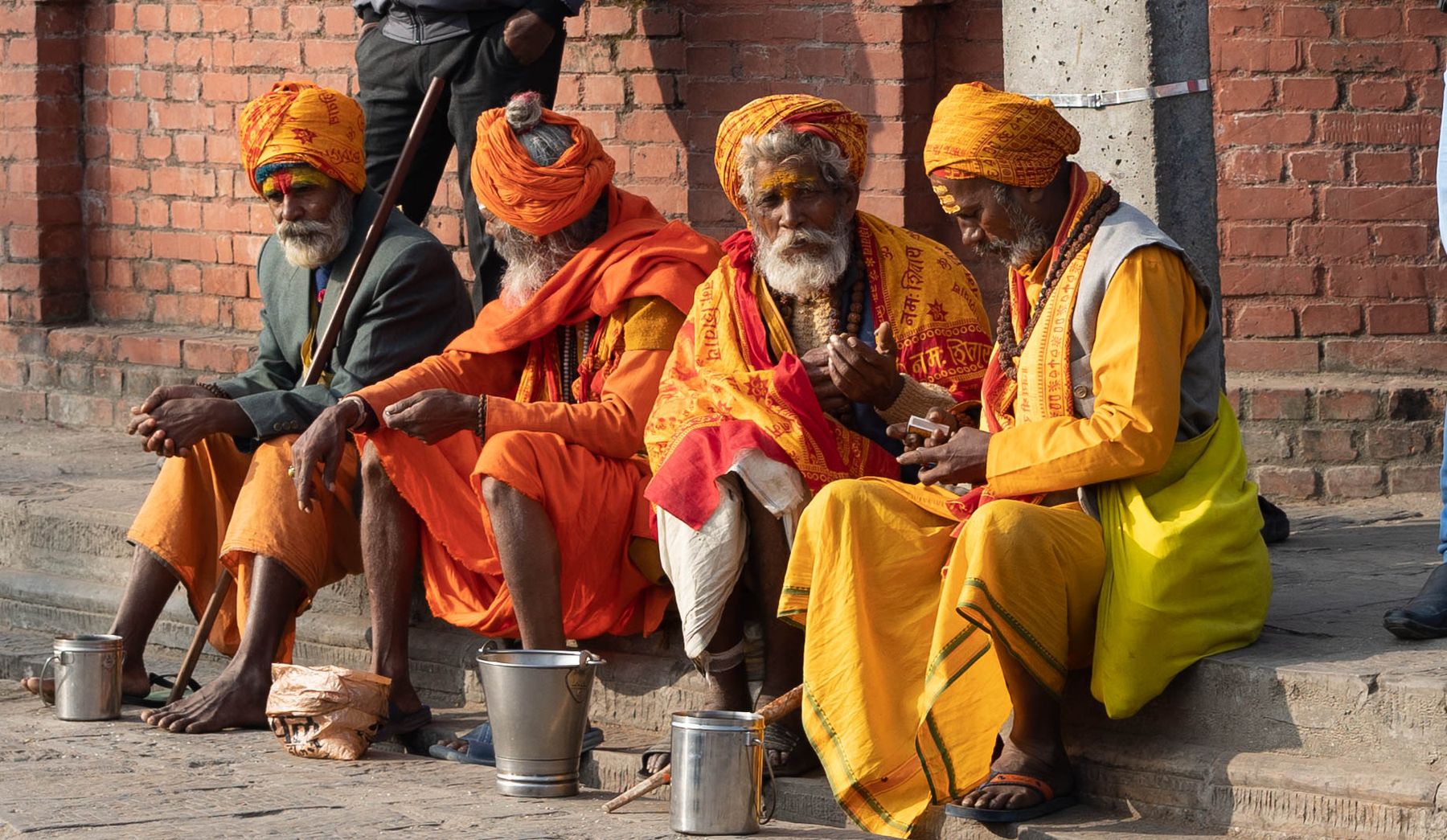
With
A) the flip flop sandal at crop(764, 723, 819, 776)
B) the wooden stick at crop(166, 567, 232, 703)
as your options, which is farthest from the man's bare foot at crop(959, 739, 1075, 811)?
the wooden stick at crop(166, 567, 232, 703)

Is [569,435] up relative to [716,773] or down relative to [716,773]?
up

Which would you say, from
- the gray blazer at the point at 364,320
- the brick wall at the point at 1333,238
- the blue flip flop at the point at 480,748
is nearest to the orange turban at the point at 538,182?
the gray blazer at the point at 364,320

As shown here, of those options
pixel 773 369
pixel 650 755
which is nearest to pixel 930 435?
pixel 773 369

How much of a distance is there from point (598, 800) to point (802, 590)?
2.32 feet

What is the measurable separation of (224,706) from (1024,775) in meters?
2.15

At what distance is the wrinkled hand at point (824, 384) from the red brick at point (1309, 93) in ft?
7.56

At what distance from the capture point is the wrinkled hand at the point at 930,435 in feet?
15.4

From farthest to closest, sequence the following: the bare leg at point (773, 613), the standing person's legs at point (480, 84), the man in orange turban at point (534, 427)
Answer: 1. the standing person's legs at point (480, 84)
2. the man in orange turban at point (534, 427)
3. the bare leg at point (773, 613)

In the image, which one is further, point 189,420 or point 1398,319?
point 1398,319

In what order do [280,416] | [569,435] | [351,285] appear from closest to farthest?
[569,435] → [280,416] → [351,285]

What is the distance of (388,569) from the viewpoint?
5.45 metres

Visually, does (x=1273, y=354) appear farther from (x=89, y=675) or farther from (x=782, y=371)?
(x=89, y=675)

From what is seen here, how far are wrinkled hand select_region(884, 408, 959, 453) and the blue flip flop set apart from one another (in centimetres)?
106

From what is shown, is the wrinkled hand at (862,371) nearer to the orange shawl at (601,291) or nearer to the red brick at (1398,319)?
the orange shawl at (601,291)
